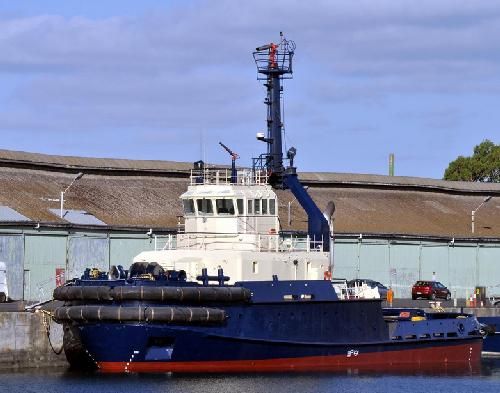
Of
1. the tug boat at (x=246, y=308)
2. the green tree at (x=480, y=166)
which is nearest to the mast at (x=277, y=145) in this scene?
the tug boat at (x=246, y=308)

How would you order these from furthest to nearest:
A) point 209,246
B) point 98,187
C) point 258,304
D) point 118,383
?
point 98,187, point 209,246, point 258,304, point 118,383

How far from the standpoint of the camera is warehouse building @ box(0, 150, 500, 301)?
183ft

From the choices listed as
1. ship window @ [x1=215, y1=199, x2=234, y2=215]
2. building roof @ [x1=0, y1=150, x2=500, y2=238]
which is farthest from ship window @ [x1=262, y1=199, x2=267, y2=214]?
building roof @ [x1=0, y1=150, x2=500, y2=238]

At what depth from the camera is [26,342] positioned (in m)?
42.5

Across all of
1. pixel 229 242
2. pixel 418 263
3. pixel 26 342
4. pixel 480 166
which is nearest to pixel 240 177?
pixel 229 242

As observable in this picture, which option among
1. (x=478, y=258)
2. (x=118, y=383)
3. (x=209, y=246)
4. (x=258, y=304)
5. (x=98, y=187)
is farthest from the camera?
(x=478, y=258)

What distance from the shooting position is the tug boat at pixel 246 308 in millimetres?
39969

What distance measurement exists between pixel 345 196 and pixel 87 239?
1972 centimetres

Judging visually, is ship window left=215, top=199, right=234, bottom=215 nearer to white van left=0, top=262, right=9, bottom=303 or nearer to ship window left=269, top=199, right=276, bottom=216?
ship window left=269, top=199, right=276, bottom=216

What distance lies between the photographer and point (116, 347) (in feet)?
132

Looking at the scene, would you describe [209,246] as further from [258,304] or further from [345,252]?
[345,252]

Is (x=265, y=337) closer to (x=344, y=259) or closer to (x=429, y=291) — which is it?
(x=429, y=291)

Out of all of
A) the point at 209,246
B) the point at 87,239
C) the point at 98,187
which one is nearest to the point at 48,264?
the point at 87,239

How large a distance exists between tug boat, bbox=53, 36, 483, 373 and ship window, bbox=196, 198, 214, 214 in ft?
0.10
